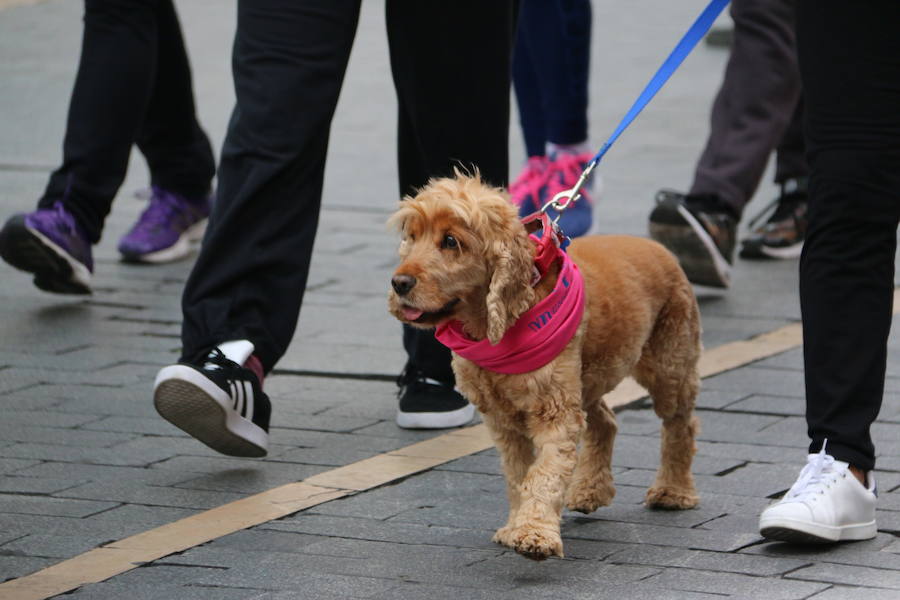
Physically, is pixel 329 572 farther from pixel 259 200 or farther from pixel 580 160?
pixel 580 160

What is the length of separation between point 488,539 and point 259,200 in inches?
46.2

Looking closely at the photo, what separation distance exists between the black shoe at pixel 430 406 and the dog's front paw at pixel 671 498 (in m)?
0.88

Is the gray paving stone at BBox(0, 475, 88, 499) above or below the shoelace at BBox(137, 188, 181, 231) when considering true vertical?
below

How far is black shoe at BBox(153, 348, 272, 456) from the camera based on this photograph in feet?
13.2

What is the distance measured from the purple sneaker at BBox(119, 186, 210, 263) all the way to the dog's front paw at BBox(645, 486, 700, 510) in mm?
3518

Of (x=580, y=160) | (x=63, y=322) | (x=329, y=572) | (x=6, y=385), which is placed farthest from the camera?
(x=580, y=160)

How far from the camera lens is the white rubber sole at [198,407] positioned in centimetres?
400

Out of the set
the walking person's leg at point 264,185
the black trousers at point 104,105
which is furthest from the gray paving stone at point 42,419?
the black trousers at point 104,105

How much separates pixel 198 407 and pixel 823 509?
1.52m

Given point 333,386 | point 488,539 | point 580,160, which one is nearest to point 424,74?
point 333,386

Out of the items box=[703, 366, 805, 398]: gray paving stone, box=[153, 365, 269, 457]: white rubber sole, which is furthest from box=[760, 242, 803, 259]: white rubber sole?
box=[153, 365, 269, 457]: white rubber sole

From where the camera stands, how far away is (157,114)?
7008 mm

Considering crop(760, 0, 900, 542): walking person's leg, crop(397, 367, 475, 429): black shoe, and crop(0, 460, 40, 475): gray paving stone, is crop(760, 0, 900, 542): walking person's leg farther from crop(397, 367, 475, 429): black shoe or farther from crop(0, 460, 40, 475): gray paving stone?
crop(0, 460, 40, 475): gray paving stone

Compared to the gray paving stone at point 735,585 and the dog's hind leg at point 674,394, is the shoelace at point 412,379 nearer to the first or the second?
the dog's hind leg at point 674,394
